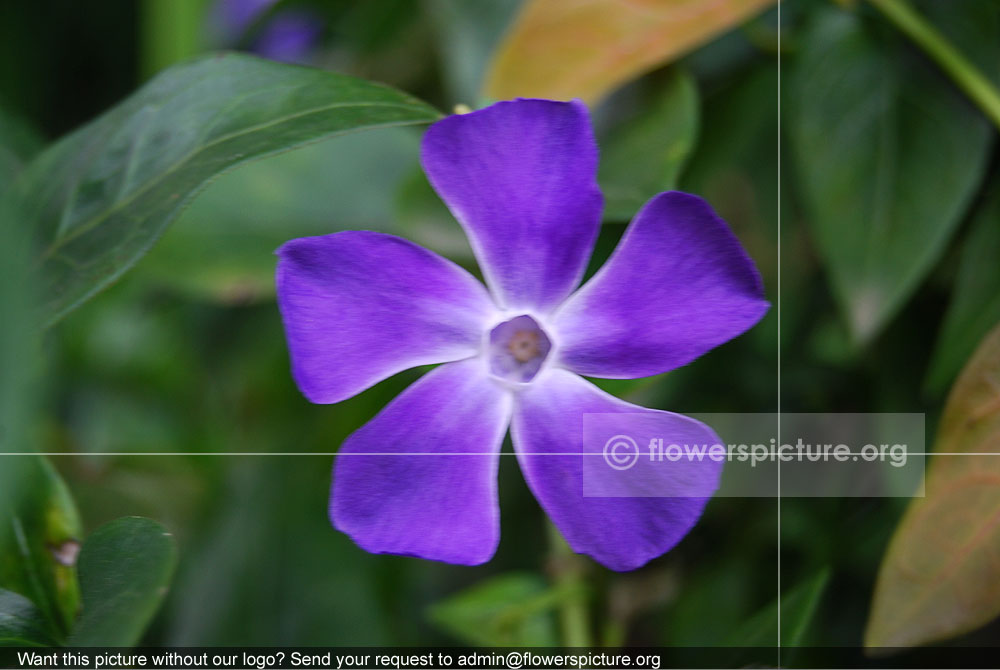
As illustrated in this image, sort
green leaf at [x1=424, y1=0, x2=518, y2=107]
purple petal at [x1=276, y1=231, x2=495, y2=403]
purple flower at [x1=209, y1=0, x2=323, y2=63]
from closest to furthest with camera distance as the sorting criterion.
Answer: purple petal at [x1=276, y1=231, x2=495, y2=403] → green leaf at [x1=424, y1=0, x2=518, y2=107] → purple flower at [x1=209, y1=0, x2=323, y2=63]

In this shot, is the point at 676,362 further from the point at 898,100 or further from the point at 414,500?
the point at 898,100

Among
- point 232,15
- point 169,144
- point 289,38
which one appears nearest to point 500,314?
point 169,144

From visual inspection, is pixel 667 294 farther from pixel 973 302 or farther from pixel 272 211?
pixel 272 211

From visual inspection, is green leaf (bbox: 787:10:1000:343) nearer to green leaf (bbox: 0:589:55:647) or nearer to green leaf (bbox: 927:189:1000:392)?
green leaf (bbox: 927:189:1000:392)

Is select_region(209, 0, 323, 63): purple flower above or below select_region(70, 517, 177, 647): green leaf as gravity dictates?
above

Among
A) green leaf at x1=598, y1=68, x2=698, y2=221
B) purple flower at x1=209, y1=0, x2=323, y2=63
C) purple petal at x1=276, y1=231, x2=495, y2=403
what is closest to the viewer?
purple petal at x1=276, y1=231, x2=495, y2=403

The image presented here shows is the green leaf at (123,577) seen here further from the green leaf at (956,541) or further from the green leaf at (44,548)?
the green leaf at (956,541)

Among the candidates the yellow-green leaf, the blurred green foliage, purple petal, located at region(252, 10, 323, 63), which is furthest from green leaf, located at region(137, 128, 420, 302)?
purple petal, located at region(252, 10, 323, 63)

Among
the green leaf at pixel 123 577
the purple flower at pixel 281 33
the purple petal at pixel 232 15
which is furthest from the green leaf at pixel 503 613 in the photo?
the purple petal at pixel 232 15
